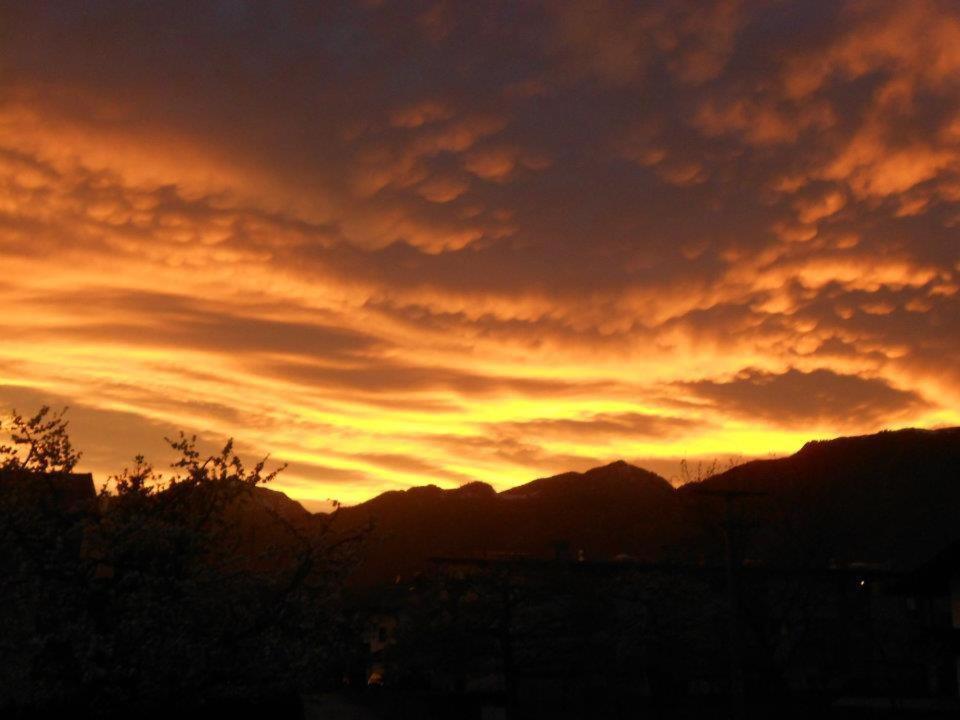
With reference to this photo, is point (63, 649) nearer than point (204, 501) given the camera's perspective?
Yes

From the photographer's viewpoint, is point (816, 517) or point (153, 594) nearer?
point (153, 594)

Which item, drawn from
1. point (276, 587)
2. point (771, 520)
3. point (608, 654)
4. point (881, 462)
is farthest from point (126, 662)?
point (881, 462)

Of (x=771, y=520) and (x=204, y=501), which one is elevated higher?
(x=771, y=520)

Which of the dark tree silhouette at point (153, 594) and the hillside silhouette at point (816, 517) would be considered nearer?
the dark tree silhouette at point (153, 594)

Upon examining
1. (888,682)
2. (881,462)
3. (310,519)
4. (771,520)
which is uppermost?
(881,462)

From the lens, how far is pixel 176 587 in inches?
657

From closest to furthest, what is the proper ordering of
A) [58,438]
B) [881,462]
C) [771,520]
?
[58,438] < [771,520] < [881,462]

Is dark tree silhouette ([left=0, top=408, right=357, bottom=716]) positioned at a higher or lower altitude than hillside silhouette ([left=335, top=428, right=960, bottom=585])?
lower

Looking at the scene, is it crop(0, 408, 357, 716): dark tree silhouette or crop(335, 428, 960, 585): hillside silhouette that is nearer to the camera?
crop(0, 408, 357, 716): dark tree silhouette

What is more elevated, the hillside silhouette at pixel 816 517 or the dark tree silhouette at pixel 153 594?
the hillside silhouette at pixel 816 517

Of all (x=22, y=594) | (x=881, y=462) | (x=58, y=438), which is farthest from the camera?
(x=881, y=462)

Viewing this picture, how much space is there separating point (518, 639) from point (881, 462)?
15683cm

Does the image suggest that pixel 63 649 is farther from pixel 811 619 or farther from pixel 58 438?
pixel 811 619

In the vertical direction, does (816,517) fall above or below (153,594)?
above
